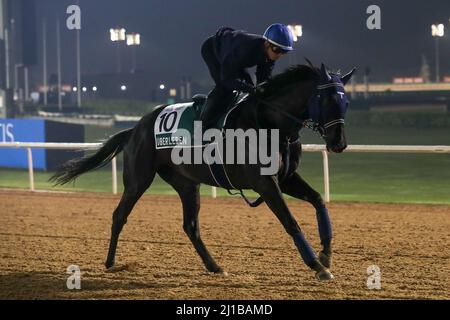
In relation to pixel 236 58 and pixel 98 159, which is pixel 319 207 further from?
pixel 98 159

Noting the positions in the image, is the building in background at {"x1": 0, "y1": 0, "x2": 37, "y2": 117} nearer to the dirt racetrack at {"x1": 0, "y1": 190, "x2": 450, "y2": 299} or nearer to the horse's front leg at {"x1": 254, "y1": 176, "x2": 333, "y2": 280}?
the dirt racetrack at {"x1": 0, "y1": 190, "x2": 450, "y2": 299}

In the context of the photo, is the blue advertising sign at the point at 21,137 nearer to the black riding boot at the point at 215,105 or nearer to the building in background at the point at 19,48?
the building in background at the point at 19,48

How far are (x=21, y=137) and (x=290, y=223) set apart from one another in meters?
11.8

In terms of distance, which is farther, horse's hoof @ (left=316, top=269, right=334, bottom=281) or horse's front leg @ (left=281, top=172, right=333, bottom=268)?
horse's front leg @ (left=281, top=172, right=333, bottom=268)

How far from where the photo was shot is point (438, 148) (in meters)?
10.4

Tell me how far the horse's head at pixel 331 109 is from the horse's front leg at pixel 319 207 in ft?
1.94

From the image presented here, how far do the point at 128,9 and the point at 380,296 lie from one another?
61521 millimetres

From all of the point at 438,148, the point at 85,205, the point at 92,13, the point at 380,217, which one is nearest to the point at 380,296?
the point at 380,217

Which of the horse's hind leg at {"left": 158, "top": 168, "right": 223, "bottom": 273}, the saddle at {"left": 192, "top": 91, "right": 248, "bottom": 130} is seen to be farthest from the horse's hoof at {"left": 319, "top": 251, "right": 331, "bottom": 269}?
the saddle at {"left": 192, "top": 91, "right": 248, "bottom": 130}

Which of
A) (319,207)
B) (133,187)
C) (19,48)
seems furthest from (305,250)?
(19,48)

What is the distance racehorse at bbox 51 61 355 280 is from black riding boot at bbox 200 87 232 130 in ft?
0.53

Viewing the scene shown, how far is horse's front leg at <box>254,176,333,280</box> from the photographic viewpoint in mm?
5273

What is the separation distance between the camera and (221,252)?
6996 mm
